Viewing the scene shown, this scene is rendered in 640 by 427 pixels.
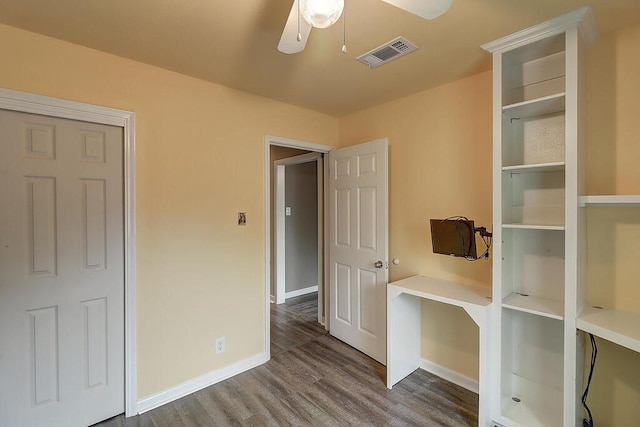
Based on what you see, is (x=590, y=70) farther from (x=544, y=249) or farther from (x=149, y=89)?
(x=149, y=89)

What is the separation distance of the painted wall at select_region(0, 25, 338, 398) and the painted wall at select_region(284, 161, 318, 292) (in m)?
1.81

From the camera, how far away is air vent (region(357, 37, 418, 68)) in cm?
177

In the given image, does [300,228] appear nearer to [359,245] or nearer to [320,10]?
[359,245]

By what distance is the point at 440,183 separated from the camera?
2.43 m

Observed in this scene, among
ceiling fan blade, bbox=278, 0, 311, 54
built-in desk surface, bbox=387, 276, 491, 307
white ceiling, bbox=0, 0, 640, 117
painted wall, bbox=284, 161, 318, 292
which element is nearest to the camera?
ceiling fan blade, bbox=278, 0, 311, 54

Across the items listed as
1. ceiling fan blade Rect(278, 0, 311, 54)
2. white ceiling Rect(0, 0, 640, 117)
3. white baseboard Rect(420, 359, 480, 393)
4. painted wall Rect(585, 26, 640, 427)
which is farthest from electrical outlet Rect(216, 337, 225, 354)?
painted wall Rect(585, 26, 640, 427)

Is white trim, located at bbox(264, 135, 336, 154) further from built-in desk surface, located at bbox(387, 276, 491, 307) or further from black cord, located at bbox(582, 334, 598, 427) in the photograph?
black cord, located at bbox(582, 334, 598, 427)

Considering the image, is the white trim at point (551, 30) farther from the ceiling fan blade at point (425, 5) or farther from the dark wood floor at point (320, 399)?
the dark wood floor at point (320, 399)

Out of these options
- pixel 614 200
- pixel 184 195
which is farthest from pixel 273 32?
pixel 614 200

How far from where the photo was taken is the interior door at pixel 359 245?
264 centimetres

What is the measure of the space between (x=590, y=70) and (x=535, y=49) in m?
0.34

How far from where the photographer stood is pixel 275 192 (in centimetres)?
429

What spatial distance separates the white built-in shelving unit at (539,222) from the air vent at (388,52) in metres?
0.47

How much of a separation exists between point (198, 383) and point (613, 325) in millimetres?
2601
